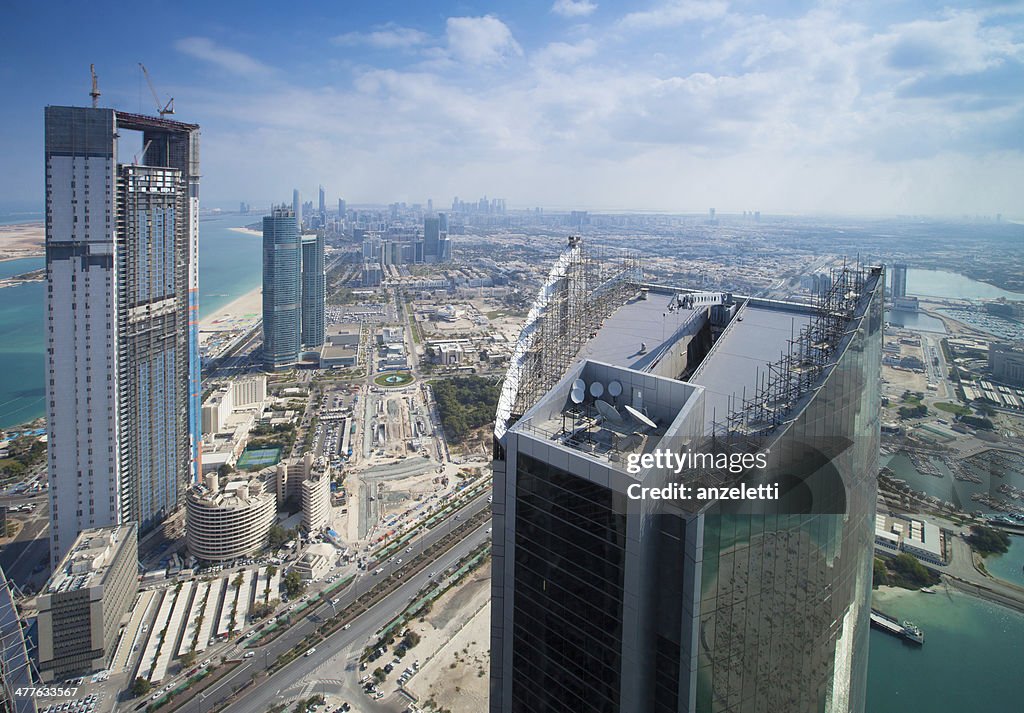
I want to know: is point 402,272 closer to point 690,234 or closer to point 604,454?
point 690,234

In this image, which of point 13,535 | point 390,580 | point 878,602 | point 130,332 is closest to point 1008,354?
point 878,602

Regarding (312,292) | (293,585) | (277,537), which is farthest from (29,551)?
(312,292)

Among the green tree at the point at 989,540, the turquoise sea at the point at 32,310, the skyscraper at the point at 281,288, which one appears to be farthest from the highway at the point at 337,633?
the skyscraper at the point at 281,288

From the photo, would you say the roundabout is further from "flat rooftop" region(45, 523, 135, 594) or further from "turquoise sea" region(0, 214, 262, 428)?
"flat rooftop" region(45, 523, 135, 594)

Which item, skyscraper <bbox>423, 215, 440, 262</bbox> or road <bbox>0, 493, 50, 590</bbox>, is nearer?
road <bbox>0, 493, 50, 590</bbox>

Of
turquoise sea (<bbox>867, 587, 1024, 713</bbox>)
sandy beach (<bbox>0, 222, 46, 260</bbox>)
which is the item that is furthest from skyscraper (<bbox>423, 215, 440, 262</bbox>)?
turquoise sea (<bbox>867, 587, 1024, 713</bbox>)
